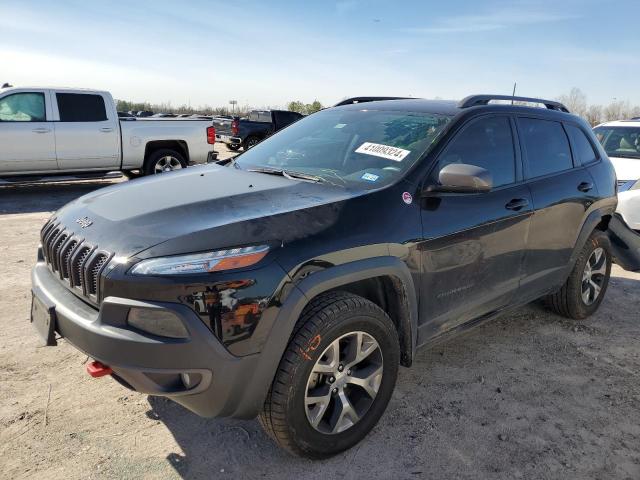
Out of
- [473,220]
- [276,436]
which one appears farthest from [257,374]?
[473,220]

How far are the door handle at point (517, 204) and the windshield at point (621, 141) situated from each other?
19.9 ft

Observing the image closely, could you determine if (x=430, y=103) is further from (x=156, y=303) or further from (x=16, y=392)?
(x=16, y=392)

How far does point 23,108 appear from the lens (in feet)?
30.3

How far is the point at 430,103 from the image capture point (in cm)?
366

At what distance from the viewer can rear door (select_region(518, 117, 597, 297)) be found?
3678 millimetres

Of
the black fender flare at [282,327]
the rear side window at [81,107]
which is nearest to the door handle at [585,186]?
the black fender flare at [282,327]

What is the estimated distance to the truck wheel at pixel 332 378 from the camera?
7.73 ft

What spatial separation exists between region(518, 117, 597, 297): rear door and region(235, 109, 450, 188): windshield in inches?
36.9

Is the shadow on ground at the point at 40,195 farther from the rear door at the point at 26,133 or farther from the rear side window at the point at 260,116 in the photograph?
the rear side window at the point at 260,116

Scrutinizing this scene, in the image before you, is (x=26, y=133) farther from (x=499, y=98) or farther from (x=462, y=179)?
(x=462, y=179)

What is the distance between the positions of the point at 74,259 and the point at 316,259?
114 cm

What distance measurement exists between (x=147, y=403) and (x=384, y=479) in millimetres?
1436

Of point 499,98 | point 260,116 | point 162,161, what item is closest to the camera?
point 499,98

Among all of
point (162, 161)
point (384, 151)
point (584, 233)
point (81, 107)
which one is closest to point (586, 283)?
point (584, 233)
